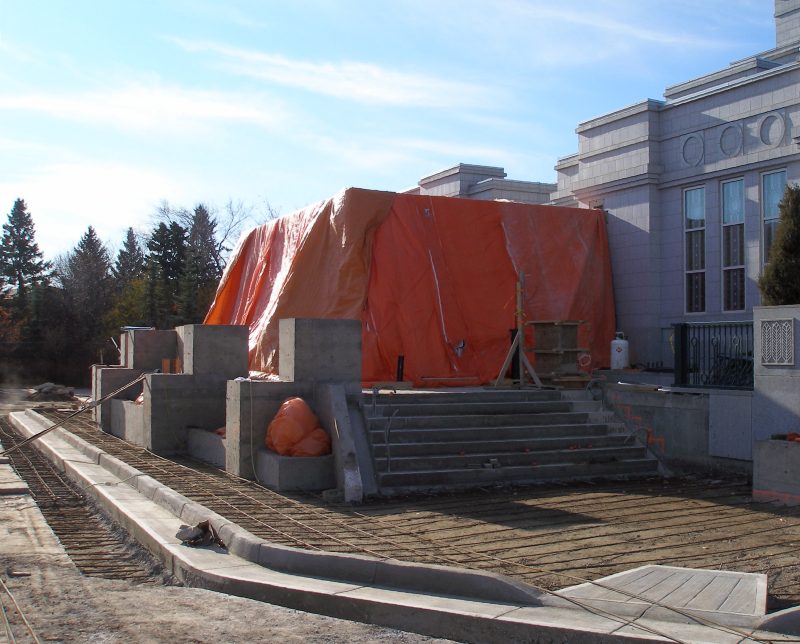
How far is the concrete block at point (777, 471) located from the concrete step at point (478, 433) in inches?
112

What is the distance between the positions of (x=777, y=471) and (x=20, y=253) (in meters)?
61.2

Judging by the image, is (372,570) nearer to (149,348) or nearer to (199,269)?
(149,348)

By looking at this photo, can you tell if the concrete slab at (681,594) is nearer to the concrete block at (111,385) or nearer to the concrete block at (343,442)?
the concrete block at (343,442)

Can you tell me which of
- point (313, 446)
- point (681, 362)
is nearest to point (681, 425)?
point (681, 362)

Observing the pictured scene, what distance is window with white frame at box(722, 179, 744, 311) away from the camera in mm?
15219

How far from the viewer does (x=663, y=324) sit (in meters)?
16.6

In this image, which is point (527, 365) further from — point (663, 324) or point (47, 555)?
point (47, 555)

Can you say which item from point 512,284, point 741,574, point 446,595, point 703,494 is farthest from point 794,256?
point 446,595

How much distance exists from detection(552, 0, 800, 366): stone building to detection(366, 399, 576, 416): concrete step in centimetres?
451

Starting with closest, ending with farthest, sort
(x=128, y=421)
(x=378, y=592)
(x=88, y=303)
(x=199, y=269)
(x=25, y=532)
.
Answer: (x=378, y=592), (x=25, y=532), (x=128, y=421), (x=199, y=269), (x=88, y=303)

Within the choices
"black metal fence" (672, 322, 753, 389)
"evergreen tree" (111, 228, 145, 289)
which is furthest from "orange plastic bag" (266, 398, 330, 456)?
"evergreen tree" (111, 228, 145, 289)

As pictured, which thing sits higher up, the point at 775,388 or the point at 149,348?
the point at 149,348

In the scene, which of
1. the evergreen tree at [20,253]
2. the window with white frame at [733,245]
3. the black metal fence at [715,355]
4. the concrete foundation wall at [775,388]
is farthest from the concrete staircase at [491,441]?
the evergreen tree at [20,253]

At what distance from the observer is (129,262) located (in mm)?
62906
